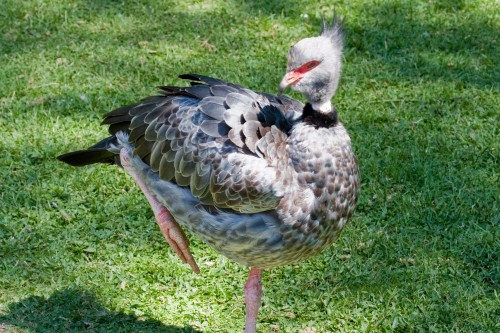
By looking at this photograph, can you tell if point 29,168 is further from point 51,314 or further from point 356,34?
point 356,34

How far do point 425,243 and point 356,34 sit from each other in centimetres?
252

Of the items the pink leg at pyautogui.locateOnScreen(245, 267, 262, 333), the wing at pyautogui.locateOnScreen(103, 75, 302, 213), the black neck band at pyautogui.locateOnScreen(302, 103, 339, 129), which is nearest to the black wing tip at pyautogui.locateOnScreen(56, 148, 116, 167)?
the wing at pyautogui.locateOnScreen(103, 75, 302, 213)

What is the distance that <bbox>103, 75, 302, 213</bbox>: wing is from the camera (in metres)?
3.70

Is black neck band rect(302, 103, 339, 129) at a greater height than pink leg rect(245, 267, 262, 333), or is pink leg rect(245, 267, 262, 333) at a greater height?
black neck band rect(302, 103, 339, 129)

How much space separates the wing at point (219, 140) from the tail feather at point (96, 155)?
9.3 inches

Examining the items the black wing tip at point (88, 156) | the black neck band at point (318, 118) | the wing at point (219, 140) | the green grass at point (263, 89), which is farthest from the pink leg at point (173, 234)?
the black neck band at point (318, 118)

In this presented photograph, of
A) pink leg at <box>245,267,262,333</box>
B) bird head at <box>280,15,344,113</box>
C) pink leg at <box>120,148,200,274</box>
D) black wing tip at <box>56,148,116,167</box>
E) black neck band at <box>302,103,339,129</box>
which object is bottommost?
pink leg at <box>245,267,262,333</box>

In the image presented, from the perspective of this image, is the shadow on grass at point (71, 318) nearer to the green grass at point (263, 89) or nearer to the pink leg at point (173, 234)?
the green grass at point (263, 89)

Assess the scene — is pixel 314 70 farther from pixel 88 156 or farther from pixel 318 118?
pixel 88 156

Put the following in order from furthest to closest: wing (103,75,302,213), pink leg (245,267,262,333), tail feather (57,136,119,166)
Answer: tail feather (57,136,119,166), pink leg (245,267,262,333), wing (103,75,302,213)

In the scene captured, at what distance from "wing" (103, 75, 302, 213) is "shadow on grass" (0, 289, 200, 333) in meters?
0.77

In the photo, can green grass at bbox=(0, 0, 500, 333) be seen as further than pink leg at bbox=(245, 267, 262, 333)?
Yes

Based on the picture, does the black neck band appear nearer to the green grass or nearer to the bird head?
the bird head

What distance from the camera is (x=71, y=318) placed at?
429 cm
